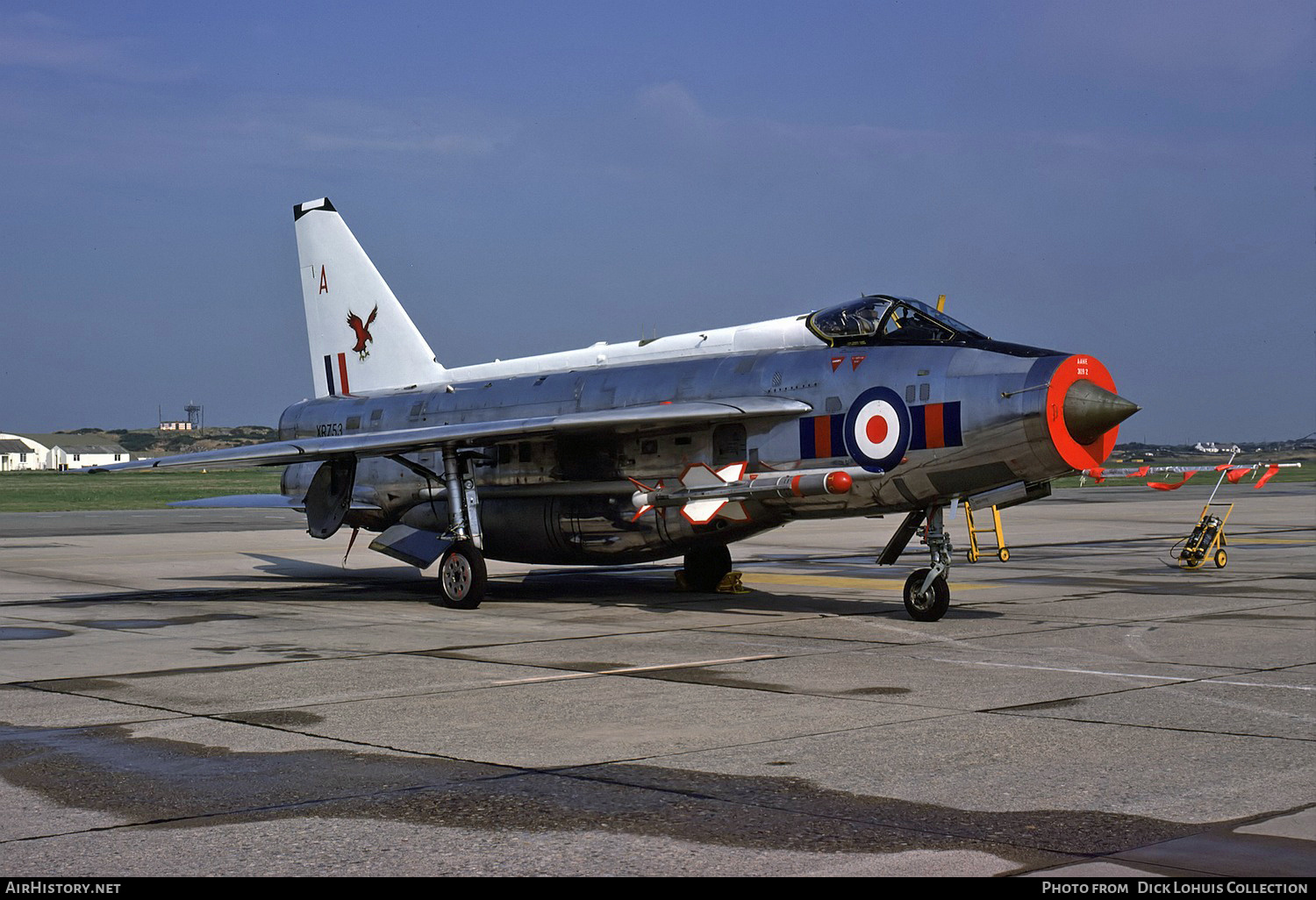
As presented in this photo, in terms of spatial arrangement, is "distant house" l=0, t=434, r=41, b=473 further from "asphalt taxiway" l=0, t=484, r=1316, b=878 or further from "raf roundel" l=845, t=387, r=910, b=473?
"raf roundel" l=845, t=387, r=910, b=473

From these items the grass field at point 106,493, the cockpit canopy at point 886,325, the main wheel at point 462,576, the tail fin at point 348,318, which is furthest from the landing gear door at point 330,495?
the grass field at point 106,493

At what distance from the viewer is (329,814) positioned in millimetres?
5855

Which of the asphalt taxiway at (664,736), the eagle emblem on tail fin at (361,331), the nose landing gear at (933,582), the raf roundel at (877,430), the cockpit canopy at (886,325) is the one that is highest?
the eagle emblem on tail fin at (361,331)

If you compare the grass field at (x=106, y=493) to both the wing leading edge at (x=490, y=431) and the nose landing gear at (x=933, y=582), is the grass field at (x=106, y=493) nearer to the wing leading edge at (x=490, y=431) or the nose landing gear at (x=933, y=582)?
the wing leading edge at (x=490, y=431)

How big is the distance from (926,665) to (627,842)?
569 centimetres

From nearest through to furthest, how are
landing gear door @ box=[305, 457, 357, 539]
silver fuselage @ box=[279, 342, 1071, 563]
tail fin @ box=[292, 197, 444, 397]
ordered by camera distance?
silver fuselage @ box=[279, 342, 1071, 563]
landing gear door @ box=[305, 457, 357, 539]
tail fin @ box=[292, 197, 444, 397]

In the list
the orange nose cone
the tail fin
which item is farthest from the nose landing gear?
the tail fin

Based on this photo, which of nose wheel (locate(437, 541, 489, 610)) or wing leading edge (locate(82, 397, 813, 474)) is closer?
wing leading edge (locate(82, 397, 813, 474))

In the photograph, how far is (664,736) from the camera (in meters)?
7.74

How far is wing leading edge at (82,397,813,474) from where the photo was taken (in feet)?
48.2

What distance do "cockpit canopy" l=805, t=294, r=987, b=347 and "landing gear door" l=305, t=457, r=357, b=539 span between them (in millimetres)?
7077

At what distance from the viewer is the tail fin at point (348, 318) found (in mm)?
21125

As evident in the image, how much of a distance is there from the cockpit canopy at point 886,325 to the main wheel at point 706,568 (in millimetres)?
4134
